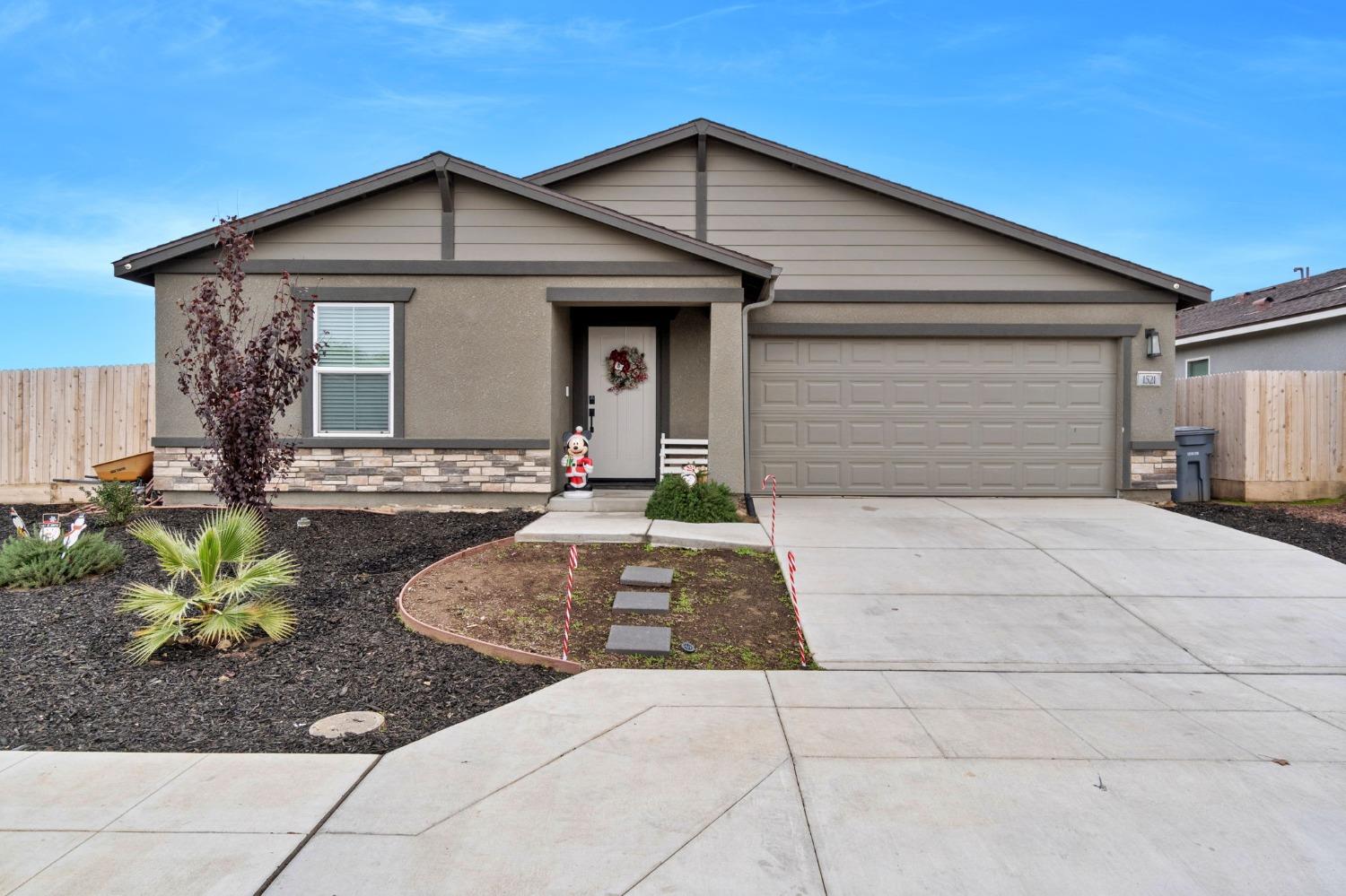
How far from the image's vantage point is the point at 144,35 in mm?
10781

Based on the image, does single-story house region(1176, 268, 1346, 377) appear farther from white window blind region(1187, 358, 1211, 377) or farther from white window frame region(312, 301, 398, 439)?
white window frame region(312, 301, 398, 439)

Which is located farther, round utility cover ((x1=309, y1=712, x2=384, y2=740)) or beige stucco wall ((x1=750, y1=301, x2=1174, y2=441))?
beige stucco wall ((x1=750, y1=301, x2=1174, y2=441))

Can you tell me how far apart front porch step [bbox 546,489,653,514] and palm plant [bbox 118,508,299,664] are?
4.42 m

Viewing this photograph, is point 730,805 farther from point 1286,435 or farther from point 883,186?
point 1286,435

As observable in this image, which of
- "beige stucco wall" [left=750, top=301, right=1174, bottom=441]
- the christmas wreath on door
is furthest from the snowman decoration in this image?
"beige stucco wall" [left=750, top=301, right=1174, bottom=441]

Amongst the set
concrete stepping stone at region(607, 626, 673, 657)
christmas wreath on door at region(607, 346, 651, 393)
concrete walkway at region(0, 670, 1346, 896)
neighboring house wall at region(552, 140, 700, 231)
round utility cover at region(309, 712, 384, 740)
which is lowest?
concrete walkway at region(0, 670, 1346, 896)

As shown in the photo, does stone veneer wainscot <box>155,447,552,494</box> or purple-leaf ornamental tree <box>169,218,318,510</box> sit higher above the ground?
Result: purple-leaf ornamental tree <box>169,218,318,510</box>

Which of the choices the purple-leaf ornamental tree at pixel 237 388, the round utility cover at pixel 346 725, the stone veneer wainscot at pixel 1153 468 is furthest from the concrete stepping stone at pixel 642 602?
the stone veneer wainscot at pixel 1153 468

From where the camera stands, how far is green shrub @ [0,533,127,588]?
6.50 meters

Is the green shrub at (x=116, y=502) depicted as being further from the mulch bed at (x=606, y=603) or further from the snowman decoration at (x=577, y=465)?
the snowman decoration at (x=577, y=465)

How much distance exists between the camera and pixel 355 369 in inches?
395

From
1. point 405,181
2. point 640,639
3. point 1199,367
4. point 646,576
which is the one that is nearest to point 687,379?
point 405,181

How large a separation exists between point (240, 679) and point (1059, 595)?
604cm

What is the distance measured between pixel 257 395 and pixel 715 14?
8911mm
